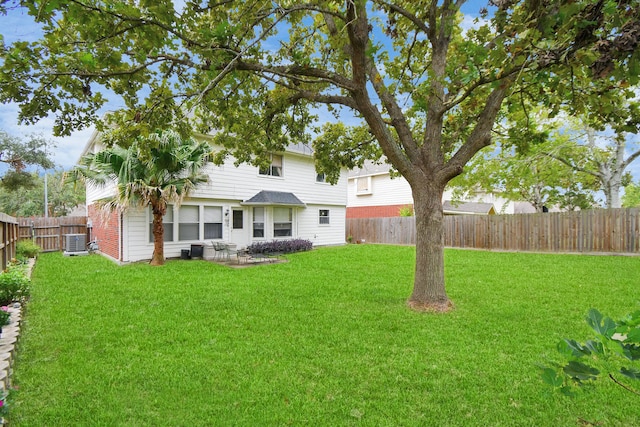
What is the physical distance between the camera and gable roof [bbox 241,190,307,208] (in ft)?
46.9

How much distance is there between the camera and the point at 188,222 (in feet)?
43.0

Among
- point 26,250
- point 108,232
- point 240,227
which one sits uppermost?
point 240,227

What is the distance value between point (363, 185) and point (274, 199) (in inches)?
600

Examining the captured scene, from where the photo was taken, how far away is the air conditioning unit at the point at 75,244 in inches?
539

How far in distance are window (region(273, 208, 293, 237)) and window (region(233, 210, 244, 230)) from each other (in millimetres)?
1631

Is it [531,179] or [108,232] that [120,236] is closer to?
[108,232]

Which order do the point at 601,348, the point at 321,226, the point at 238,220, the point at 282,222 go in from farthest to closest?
the point at 321,226, the point at 282,222, the point at 238,220, the point at 601,348

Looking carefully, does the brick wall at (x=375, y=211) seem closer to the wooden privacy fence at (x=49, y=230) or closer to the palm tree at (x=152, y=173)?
the palm tree at (x=152, y=173)

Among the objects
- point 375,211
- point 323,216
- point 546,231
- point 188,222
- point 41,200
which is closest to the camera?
point 188,222

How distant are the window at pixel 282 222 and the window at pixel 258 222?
0.66m

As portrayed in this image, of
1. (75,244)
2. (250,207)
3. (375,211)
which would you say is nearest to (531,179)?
(375,211)

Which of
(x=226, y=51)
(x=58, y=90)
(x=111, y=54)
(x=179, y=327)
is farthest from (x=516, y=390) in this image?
(x=58, y=90)

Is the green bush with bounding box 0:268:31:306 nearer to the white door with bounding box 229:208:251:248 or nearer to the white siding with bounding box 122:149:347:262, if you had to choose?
the white siding with bounding box 122:149:347:262

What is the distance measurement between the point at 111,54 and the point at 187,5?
1185 millimetres
